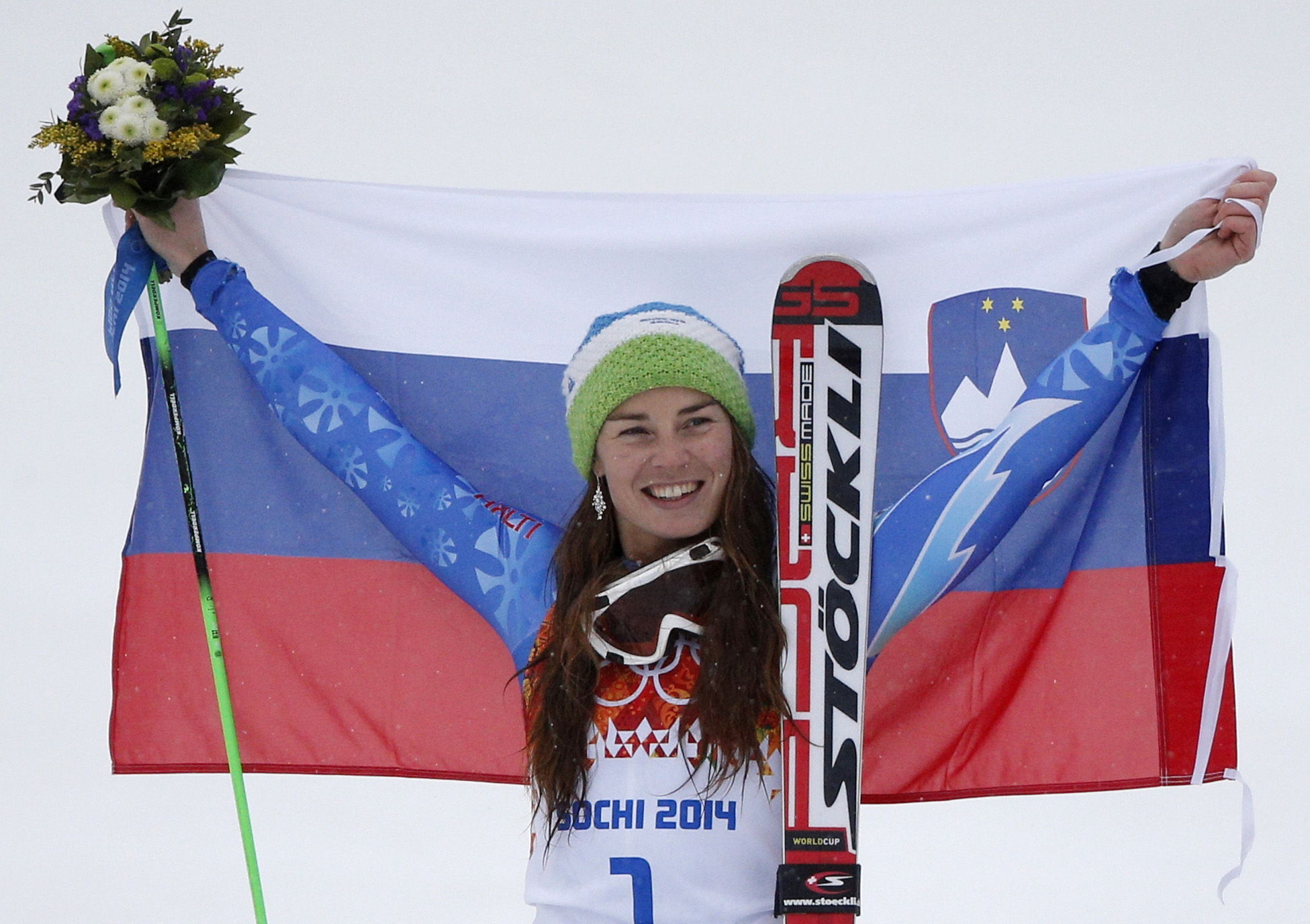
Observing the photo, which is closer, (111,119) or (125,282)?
(111,119)

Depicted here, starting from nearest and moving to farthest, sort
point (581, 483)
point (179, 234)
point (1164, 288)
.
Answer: point (1164, 288) < point (179, 234) < point (581, 483)

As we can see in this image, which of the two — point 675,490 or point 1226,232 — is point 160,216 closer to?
point 675,490

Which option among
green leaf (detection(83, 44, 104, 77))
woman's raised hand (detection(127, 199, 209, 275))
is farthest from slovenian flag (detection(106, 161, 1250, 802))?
green leaf (detection(83, 44, 104, 77))

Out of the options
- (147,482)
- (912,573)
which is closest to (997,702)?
(912,573)

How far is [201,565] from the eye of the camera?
8.11 feet

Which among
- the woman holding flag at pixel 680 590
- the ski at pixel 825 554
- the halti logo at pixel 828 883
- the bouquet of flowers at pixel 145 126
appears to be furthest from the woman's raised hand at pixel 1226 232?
the bouquet of flowers at pixel 145 126

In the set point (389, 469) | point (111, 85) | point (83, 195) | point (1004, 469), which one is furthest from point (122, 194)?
point (1004, 469)

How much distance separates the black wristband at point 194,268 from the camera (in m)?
2.41

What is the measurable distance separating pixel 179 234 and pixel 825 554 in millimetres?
1138

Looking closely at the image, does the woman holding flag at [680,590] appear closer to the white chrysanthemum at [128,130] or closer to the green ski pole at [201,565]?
the green ski pole at [201,565]

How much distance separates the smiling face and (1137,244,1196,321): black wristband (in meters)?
0.62

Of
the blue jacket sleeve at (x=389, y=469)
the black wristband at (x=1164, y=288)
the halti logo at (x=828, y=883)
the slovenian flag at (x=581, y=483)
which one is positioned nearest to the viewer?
the halti logo at (x=828, y=883)

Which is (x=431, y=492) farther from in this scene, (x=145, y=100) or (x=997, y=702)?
(x=997, y=702)

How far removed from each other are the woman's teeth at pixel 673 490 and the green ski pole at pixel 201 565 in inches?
32.3
